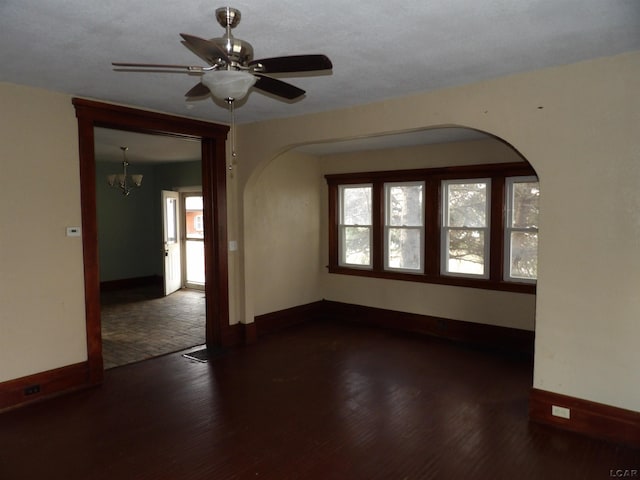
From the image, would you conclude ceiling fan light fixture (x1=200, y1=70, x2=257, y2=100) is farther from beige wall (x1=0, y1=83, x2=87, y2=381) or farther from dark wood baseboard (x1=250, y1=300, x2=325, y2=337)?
dark wood baseboard (x1=250, y1=300, x2=325, y2=337)

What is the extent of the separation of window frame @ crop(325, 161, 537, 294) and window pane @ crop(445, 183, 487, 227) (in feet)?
0.38

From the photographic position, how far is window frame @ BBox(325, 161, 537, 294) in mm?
5141

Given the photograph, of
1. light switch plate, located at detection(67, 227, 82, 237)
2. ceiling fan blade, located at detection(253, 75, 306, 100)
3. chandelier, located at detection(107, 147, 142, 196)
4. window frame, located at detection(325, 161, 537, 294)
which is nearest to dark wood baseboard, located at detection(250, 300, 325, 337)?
window frame, located at detection(325, 161, 537, 294)

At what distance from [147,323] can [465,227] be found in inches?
176

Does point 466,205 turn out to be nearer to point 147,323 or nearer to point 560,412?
point 560,412

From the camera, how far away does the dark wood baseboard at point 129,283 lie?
28.5 ft

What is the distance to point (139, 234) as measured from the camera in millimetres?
9172

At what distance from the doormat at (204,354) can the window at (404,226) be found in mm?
2549

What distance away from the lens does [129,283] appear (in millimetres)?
9031

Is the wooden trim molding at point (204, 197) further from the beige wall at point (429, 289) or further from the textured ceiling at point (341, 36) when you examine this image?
the beige wall at point (429, 289)

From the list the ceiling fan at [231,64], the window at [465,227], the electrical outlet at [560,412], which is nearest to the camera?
the ceiling fan at [231,64]

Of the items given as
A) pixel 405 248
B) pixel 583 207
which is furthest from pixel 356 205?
pixel 583 207

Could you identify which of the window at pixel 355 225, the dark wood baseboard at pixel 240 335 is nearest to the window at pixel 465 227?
the window at pixel 355 225

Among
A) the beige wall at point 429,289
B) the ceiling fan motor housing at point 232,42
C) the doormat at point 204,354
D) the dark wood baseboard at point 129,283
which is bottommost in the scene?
the doormat at point 204,354
